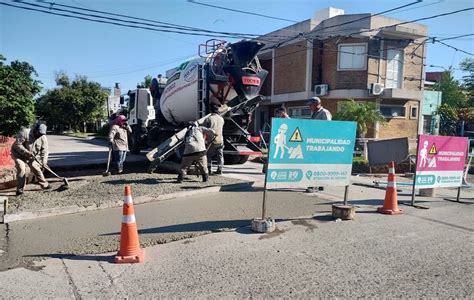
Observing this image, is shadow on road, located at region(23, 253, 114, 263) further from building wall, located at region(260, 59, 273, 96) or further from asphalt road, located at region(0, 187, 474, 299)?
building wall, located at region(260, 59, 273, 96)

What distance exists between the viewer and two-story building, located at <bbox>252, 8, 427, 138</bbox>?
22531 millimetres

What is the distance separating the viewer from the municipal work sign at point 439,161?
24.1 ft

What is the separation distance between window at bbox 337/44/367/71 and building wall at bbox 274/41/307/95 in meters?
2.28

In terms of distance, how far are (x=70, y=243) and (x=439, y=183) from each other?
22.3 ft

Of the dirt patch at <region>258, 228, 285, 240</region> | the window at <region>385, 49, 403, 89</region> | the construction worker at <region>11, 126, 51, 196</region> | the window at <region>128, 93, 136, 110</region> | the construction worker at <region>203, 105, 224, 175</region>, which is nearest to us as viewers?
the dirt patch at <region>258, 228, 285, 240</region>

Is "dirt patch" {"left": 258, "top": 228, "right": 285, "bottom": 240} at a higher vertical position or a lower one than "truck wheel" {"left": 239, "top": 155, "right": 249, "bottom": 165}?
lower

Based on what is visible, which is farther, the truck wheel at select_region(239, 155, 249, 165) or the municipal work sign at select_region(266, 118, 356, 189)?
the truck wheel at select_region(239, 155, 249, 165)

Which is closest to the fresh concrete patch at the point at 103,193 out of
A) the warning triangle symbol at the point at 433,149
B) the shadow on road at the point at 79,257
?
the shadow on road at the point at 79,257

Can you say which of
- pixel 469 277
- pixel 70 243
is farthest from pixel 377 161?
pixel 70 243

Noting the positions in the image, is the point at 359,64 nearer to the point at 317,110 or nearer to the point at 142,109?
the point at 142,109

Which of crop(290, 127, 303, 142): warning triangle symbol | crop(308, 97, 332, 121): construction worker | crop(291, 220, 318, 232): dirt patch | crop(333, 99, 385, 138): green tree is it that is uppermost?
crop(333, 99, 385, 138): green tree

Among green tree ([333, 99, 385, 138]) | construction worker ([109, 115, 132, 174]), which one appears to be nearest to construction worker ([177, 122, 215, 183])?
construction worker ([109, 115, 132, 174])

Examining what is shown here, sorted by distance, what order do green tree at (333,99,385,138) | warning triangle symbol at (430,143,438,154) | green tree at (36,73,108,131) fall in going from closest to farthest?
1. warning triangle symbol at (430,143,438,154)
2. green tree at (333,99,385,138)
3. green tree at (36,73,108,131)

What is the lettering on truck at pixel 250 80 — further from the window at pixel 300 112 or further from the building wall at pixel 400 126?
the window at pixel 300 112
